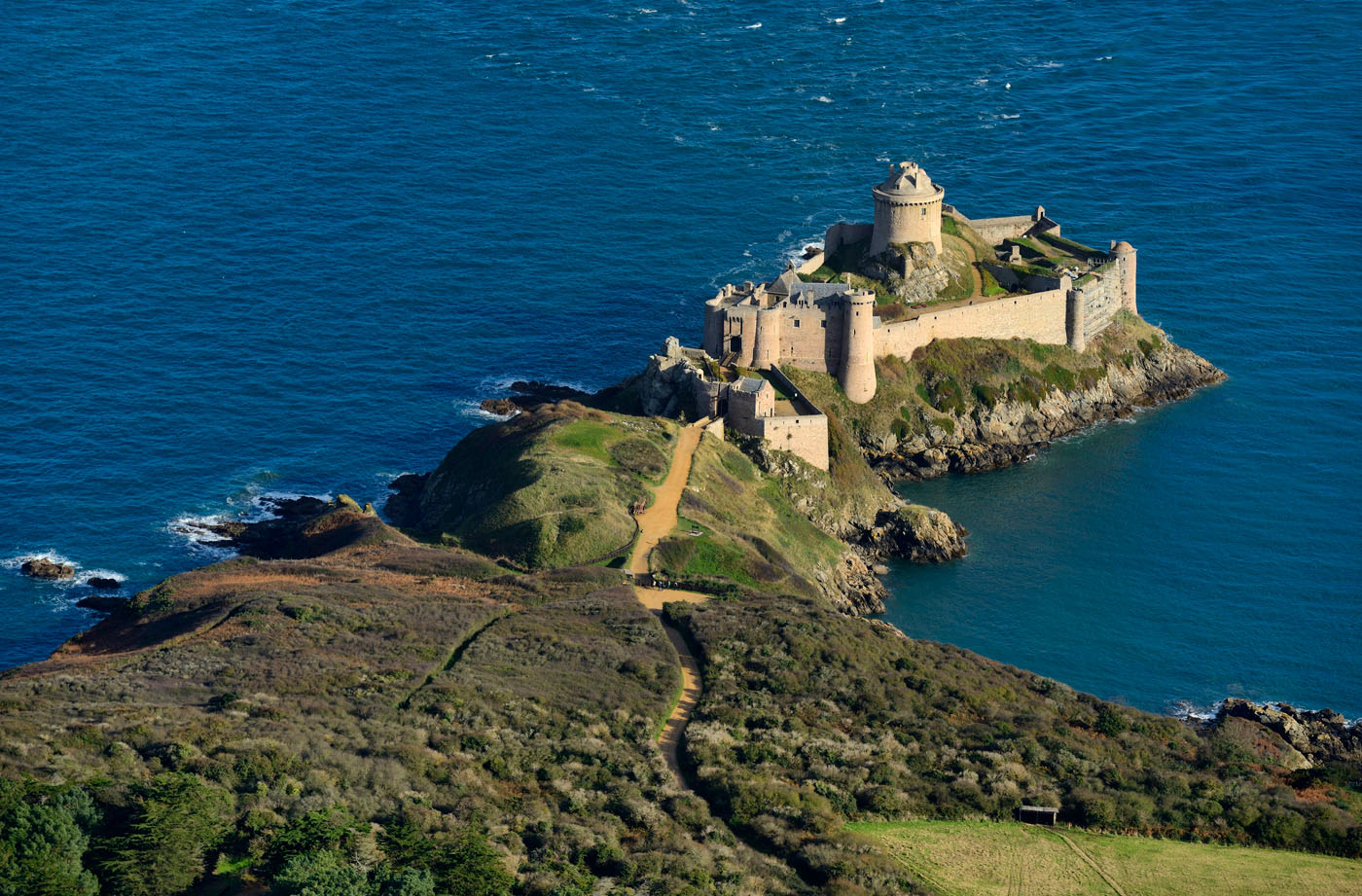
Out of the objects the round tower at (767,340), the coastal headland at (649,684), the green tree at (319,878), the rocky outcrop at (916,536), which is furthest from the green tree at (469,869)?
the round tower at (767,340)

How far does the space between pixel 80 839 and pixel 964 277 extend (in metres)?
106

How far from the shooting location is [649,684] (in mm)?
98750

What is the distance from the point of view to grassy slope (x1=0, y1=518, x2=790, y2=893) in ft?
254

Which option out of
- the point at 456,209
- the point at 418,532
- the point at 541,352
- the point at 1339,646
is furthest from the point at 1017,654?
the point at 456,209

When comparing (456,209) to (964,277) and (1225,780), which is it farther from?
(1225,780)

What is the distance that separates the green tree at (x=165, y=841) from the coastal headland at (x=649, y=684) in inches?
5.4

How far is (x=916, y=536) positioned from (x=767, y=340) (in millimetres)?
20736

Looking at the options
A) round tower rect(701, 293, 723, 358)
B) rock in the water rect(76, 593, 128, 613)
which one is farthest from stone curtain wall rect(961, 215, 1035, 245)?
rock in the water rect(76, 593, 128, 613)

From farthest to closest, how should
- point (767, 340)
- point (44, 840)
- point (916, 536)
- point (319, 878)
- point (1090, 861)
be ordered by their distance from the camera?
1. point (767, 340)
2. point (916, 536)
3. point (1090, 861)
4. point (44, 840)
5. point (319, 878)

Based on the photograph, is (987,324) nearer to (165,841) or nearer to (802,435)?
(802,435)

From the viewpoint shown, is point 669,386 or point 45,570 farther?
point 669,386

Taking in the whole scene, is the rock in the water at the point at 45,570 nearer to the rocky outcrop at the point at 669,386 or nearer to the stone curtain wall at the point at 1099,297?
the rocky outcrop at the point at 669,386

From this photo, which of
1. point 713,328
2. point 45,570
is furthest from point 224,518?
point 713,328

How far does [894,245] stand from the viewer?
159375 mm
